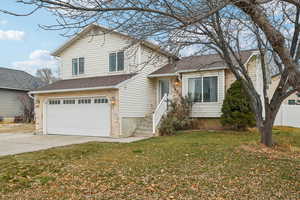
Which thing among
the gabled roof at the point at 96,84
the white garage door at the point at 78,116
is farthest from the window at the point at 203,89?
the white garage door at the point at 78,116

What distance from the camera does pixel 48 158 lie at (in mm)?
7035

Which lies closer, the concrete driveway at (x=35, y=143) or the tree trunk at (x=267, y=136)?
the tree trunk at (x=267, y=136)

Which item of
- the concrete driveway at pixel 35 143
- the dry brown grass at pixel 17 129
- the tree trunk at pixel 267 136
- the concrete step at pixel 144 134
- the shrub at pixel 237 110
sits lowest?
the dry brown grass at pixel 17 129

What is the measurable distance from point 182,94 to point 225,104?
2.64m

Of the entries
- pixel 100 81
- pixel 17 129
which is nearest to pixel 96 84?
pixel 100 81

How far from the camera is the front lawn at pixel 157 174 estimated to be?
4.18 meters

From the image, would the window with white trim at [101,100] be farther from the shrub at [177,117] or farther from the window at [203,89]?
the window at [203,89]

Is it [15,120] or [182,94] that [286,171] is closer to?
[182,94]

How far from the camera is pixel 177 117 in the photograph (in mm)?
12656

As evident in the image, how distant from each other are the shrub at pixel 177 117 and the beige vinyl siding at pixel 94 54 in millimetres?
3520

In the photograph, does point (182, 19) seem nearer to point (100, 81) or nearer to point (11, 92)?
point (100, 81)

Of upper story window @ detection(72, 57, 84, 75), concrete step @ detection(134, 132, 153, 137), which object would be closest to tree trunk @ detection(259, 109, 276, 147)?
concrete step @ detection(134, 132, 153, 137)

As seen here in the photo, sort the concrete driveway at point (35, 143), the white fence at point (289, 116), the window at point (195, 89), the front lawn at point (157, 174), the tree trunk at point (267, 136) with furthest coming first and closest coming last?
the white fence at point (289, 116), the window at point (195, 89), the concrete driveway at point (35, 143), the tree trunk at point (267, 136), the front lawn at point (157, 174)

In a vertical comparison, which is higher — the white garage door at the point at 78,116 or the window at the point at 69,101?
the window at the point at 69,101
